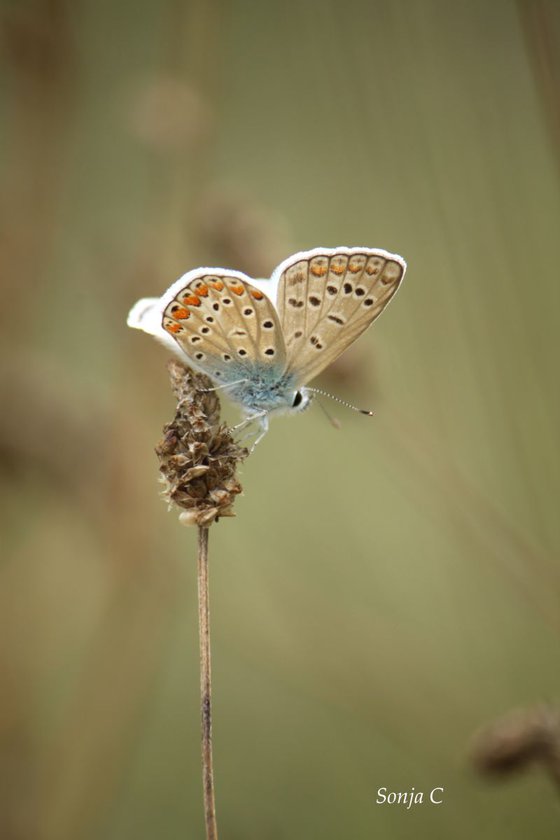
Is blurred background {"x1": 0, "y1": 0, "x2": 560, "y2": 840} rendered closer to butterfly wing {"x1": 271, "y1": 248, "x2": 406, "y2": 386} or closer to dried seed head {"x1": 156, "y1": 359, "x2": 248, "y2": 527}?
butterfly wing {"x1": 271, "y1": 248, "x2": 406, "y2": 386}

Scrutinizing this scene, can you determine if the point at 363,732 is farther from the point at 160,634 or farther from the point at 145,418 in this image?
the point at 145,418

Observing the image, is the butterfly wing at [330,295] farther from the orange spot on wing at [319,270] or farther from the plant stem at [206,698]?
the plant stem at [206,698]

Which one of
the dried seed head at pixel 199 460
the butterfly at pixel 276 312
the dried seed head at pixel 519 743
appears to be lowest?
the dried seed head at pixel 519 743

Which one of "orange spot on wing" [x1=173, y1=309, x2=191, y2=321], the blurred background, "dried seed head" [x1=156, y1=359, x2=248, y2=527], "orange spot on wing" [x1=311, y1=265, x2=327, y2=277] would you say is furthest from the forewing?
the blurred background

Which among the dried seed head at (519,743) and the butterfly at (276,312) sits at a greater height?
the butterfly at (276,312)

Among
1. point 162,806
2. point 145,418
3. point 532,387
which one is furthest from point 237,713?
point 532,387

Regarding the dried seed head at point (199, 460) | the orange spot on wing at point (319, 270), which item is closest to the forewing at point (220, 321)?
the orange spot on wing at point (319, 270)
